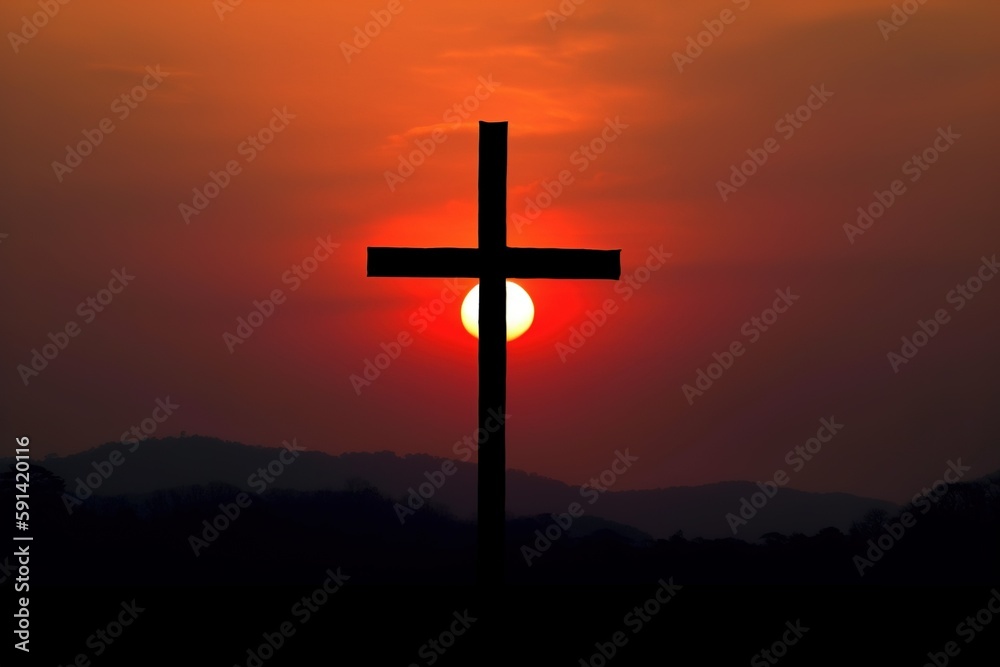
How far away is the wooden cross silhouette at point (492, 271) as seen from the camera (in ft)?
29.0

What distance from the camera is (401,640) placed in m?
7.79

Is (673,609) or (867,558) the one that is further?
(867,558)

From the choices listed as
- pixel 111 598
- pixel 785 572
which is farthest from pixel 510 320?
pixel 785 572

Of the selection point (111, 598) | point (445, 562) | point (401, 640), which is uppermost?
point (445, 562)

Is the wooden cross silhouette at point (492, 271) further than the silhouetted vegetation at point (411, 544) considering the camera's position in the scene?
No

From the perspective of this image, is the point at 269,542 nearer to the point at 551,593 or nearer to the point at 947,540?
the point at 947,540

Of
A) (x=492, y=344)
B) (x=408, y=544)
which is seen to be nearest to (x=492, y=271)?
(x=492, y=344)

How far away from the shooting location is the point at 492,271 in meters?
9.23

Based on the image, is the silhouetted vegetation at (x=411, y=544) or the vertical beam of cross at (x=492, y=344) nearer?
the vertical beam of cross at (x=492, y=344)

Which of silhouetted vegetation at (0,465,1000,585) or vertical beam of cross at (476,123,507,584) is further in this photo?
silhouetted vegetation at (0,465,1000,585)

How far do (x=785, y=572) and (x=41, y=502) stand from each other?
1361 cm

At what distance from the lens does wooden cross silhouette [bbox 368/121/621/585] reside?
8836 mm

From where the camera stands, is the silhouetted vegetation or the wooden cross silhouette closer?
the wooden cross silhouette

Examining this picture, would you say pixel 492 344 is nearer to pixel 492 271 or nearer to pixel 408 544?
pixel 492 271
